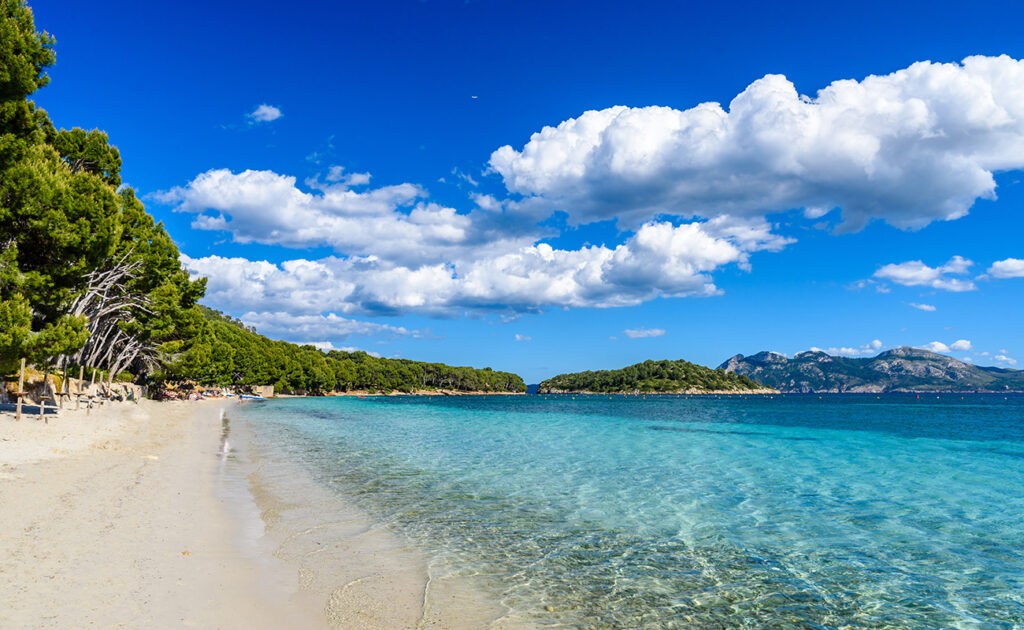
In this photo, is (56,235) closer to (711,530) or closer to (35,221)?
(35,221)

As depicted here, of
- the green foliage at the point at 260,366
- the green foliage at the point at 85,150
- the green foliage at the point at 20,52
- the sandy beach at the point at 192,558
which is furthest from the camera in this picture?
the green foliage at the point at 260,366

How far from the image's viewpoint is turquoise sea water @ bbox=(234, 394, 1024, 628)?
29.3 ft

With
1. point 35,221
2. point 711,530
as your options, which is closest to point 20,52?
point 35,221

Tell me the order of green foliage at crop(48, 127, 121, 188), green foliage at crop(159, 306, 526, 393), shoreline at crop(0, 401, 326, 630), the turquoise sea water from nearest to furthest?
shoreline at crop(0, 401, 326, 630) → the turquoise sea water → green foliage at crop(48, 127, 121, 188) → green foliage at crop(159, 306, 526, 393)

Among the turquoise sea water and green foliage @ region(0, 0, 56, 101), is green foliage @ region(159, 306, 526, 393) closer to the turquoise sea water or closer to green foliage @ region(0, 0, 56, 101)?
green foliage @ region(0, 0, 56, 101)

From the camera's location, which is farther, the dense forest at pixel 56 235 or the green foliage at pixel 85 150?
the green foliage at pixel 85 150

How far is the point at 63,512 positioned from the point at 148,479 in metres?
5.79

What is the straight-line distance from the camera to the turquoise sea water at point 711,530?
8.93m

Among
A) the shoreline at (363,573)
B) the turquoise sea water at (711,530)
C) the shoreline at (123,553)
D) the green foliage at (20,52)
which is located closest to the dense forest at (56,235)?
the green foliage at (20,52)

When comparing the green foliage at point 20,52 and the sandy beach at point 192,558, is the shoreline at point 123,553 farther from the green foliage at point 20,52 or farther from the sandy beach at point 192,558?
the green foliage at point 20,52

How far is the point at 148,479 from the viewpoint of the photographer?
1605cm

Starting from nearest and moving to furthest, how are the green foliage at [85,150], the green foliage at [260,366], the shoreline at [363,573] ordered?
the shoreline at [363,573] → the green foliage at [85,150] → the green foliage at [260,366]

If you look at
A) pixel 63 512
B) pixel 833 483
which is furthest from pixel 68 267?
pixel 833 483

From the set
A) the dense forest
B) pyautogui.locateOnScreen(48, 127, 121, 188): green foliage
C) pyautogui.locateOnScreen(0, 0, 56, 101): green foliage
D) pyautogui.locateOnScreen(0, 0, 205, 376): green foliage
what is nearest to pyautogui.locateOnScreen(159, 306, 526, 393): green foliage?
the dense forest
